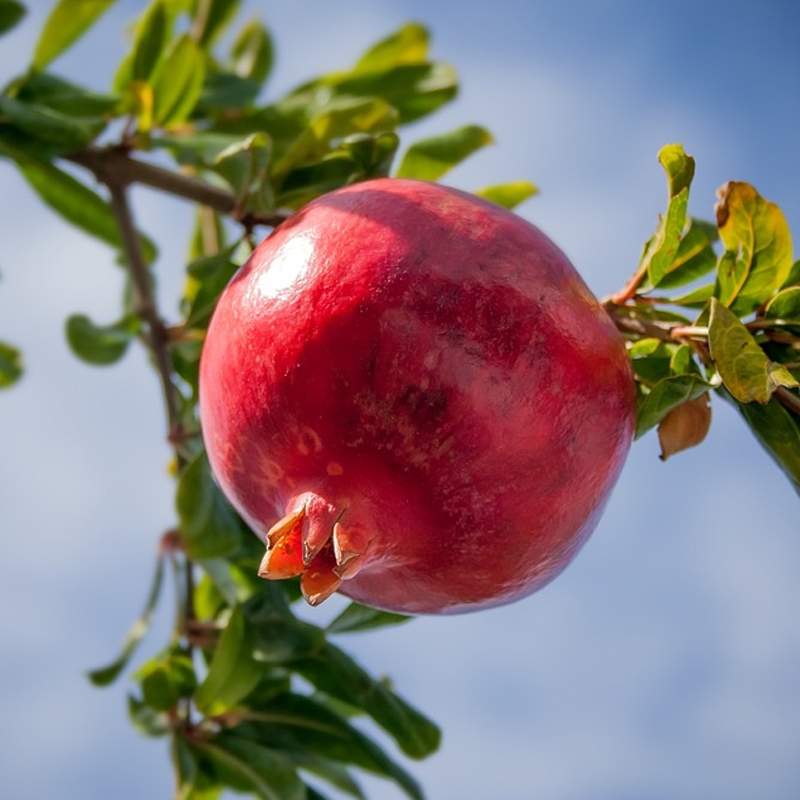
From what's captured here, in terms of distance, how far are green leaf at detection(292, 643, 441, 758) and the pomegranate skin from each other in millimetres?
733

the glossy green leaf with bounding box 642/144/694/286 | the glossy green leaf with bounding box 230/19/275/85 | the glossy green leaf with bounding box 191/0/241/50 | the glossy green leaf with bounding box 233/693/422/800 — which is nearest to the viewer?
the glossy green leaf with bounding box 642/144/694/286

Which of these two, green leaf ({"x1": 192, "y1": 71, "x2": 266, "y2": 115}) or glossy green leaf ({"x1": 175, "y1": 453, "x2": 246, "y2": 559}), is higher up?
green leaf ({"x1": 192, "y1": 71, "x2": 266, "y2": 115})

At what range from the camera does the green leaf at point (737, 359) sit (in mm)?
1233

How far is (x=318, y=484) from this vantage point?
3.67 ft

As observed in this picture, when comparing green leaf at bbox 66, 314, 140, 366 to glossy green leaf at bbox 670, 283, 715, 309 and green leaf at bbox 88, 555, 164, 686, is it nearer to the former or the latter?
green leaf at bbox 88, 555, 164, 686

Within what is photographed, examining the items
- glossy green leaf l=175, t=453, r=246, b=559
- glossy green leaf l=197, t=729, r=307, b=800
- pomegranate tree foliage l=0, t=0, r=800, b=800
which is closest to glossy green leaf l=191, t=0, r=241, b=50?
pomegranate tree foliage l=0, t=0, r=800, b=800

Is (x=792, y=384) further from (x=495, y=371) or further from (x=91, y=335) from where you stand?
(x=91, y=335)

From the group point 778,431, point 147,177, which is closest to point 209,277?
point 147,177

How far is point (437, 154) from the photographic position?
6.32 ft

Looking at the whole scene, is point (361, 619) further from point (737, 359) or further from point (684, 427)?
point (737, 359)

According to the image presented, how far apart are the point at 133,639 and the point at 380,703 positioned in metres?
0.68

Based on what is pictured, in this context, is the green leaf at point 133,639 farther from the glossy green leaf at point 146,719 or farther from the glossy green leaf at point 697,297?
the glossy green leaf at point 697,297

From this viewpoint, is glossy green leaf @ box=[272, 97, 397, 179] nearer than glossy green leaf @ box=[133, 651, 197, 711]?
Yes

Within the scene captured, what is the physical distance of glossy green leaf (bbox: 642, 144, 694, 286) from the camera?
1358mm
